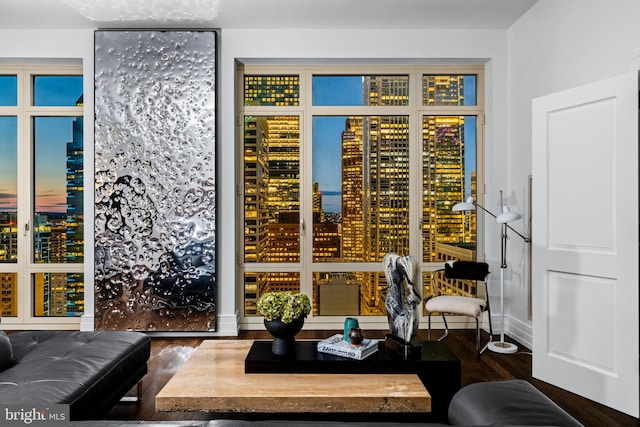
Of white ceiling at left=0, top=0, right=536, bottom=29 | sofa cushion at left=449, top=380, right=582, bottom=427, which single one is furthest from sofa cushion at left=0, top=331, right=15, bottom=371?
white ceiling at left=0, top=0, right=536, bottom=29

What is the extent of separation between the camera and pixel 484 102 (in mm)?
4512

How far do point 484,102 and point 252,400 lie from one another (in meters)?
3.79

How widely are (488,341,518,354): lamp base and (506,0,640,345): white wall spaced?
22 cm

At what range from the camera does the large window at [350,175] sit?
452 centimetres

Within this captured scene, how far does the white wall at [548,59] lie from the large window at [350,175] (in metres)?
0.43

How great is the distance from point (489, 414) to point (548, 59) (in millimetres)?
3254

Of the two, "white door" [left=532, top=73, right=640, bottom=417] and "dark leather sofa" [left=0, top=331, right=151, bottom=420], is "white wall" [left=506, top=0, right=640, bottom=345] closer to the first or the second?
"white door" [left=532, top=73, right=640, bottom=417]

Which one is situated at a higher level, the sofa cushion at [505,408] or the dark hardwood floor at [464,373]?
the sofa cushion at [505,408]

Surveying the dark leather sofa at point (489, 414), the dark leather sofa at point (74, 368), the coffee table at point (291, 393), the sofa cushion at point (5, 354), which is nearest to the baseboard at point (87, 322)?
the dark leather sofa at point (74, 368)

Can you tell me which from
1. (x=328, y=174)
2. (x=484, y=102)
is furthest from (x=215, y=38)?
(x=484, y=102)

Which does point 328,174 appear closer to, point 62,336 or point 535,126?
point 535,126

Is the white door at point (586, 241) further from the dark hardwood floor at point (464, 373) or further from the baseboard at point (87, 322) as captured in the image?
the baseboard at point (87, 322)

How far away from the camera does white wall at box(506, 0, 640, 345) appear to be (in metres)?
2.88

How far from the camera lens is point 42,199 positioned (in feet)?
15.0
